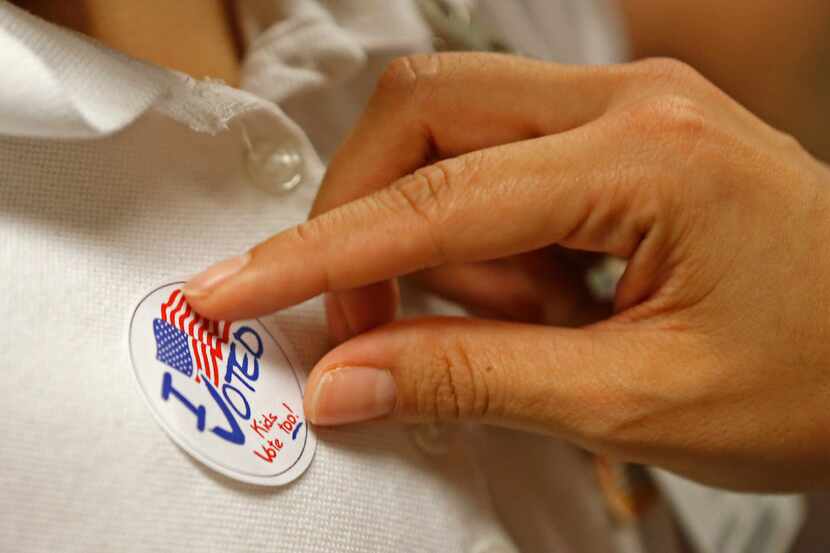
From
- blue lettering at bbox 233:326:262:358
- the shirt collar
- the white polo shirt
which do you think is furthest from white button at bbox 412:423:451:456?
the shirt collar

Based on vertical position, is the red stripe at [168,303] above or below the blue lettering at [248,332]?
above

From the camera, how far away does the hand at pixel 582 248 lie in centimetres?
34

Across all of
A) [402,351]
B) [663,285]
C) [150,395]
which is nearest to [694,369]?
[663,285]

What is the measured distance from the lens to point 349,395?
0.33m

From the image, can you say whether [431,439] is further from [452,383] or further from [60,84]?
[60,84]

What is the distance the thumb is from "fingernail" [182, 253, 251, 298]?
2.5 inches

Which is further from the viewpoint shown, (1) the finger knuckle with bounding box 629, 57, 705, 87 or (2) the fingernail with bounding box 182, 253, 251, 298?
(1) the finger knuckle with bounding box 629, 57, 705, 87

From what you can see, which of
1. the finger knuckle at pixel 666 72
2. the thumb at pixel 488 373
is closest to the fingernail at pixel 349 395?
the thumb at pixel 488 373

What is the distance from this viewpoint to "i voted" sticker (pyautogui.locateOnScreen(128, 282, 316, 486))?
293 millimetres

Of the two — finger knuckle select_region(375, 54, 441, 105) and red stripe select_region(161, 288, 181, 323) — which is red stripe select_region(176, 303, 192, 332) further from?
finger knuckle select_region(375, 54, 441, 105)

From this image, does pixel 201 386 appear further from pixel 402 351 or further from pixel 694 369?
pixel 694 369

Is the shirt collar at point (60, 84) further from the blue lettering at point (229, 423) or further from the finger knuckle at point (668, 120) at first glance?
the finger knuckle at point (668, 120)

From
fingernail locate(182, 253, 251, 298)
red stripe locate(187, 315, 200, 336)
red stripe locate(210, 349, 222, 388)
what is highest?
fingernail locate(182, 253, 251, 298)

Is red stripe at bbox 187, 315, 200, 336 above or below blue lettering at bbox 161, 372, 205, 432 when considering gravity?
above
